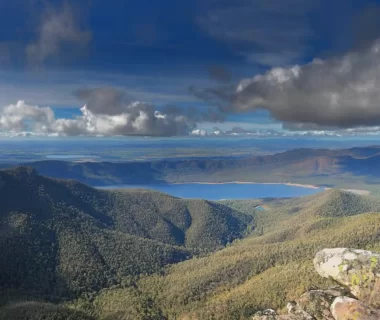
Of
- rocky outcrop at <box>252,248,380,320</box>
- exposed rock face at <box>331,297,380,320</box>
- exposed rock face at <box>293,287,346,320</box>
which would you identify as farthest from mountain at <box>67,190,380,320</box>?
exposed rock face at <box>331,297,380,320</box>

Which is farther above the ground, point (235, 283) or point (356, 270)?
point (356, 270)

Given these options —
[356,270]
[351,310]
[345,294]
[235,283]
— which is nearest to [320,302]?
[345,294]

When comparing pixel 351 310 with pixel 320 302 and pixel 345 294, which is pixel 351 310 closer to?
pixel 320 302

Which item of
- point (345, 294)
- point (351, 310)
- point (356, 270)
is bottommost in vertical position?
point (345, 294)

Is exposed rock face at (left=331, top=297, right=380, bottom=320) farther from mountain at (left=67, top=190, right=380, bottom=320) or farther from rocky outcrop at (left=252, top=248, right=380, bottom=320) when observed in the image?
mountain at (left=67, top=190, right=380, bottom=320)

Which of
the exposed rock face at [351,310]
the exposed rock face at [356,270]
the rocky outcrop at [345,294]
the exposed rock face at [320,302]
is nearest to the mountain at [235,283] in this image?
the exposed rock face at [356,270]

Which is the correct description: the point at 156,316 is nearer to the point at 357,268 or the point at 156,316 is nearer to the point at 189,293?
the point at 189,293

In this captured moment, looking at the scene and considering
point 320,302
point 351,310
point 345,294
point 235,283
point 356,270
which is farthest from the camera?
point 235,283

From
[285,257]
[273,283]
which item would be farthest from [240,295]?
[285,257]
